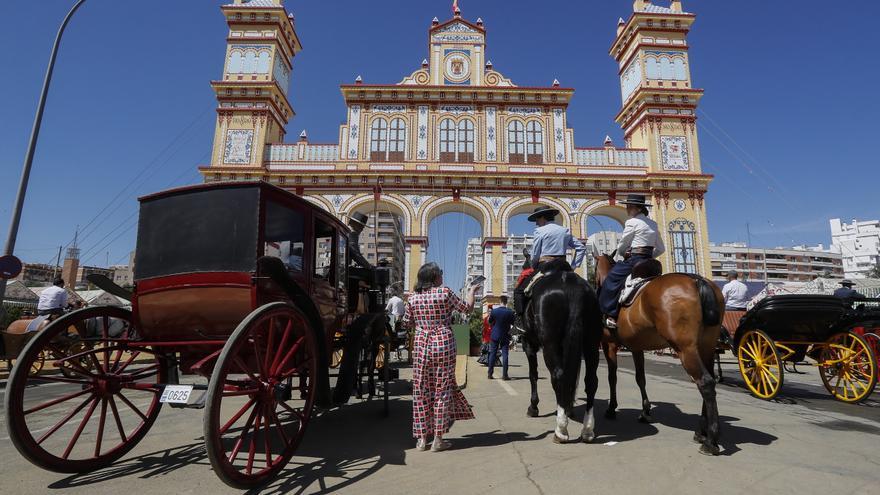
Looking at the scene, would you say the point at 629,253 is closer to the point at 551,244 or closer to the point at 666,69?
the point at 551,244

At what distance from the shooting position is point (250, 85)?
22109 millimetres

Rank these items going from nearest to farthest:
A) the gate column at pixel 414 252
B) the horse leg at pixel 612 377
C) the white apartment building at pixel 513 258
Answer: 1. the horse leg at pixel 612 377
2. the gate column at pixel 414 252
3. the white apartment building at pixel 513 258

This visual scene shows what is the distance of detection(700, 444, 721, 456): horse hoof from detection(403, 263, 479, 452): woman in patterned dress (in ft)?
6.16

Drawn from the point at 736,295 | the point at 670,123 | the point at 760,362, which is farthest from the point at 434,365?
the point at 670,123

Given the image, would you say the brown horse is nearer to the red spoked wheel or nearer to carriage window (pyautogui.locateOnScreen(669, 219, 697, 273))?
the red spoked wheel

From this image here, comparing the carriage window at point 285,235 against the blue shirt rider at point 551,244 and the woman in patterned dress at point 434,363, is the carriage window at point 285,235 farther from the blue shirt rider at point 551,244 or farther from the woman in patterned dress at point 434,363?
the blue shirt rider at point 551,244

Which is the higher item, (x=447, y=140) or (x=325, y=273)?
(x=447, y=140)

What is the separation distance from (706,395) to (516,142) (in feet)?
68.1

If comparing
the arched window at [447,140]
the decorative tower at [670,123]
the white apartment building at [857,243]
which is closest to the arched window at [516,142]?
the arched window at [447,140]

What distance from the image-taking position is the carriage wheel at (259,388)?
2443mm

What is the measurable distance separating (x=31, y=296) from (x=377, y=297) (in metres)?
26.0

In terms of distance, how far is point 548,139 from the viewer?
75.2ft

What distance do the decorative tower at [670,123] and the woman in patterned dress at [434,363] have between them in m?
20.2

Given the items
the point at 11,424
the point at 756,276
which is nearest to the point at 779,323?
the point at 11,424
